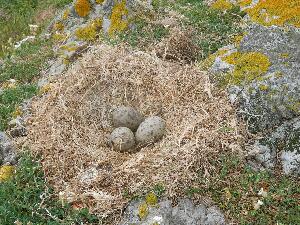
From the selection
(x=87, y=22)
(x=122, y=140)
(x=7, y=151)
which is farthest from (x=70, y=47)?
(x=122, y=140)

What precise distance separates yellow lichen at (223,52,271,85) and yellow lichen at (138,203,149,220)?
7.51ft

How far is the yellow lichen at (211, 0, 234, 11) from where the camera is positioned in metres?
8.60

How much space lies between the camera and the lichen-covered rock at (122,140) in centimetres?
654

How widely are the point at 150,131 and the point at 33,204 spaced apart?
5.86ft

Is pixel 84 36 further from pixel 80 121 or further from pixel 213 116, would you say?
pixel 213 116

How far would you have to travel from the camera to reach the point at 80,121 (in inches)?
275

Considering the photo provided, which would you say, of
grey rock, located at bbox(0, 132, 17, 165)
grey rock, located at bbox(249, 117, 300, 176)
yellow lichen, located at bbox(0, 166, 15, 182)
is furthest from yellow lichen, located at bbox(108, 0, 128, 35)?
grey rock, located at bbox(249, 117, 300, 176)

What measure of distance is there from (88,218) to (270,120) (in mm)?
2696

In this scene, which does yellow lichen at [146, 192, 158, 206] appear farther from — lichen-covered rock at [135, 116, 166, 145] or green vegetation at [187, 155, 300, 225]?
lichen-covered rock at [135, 116, 166, 145]

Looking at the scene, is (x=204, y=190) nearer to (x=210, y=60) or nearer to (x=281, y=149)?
(x=281, y=149)

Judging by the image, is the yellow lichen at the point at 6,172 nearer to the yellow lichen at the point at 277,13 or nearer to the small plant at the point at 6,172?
the small plant at the point at 6,172

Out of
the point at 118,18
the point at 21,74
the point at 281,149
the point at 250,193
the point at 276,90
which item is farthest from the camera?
the point at 118,18

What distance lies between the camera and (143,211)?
5.61 m

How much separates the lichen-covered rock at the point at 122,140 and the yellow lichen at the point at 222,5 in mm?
3304
